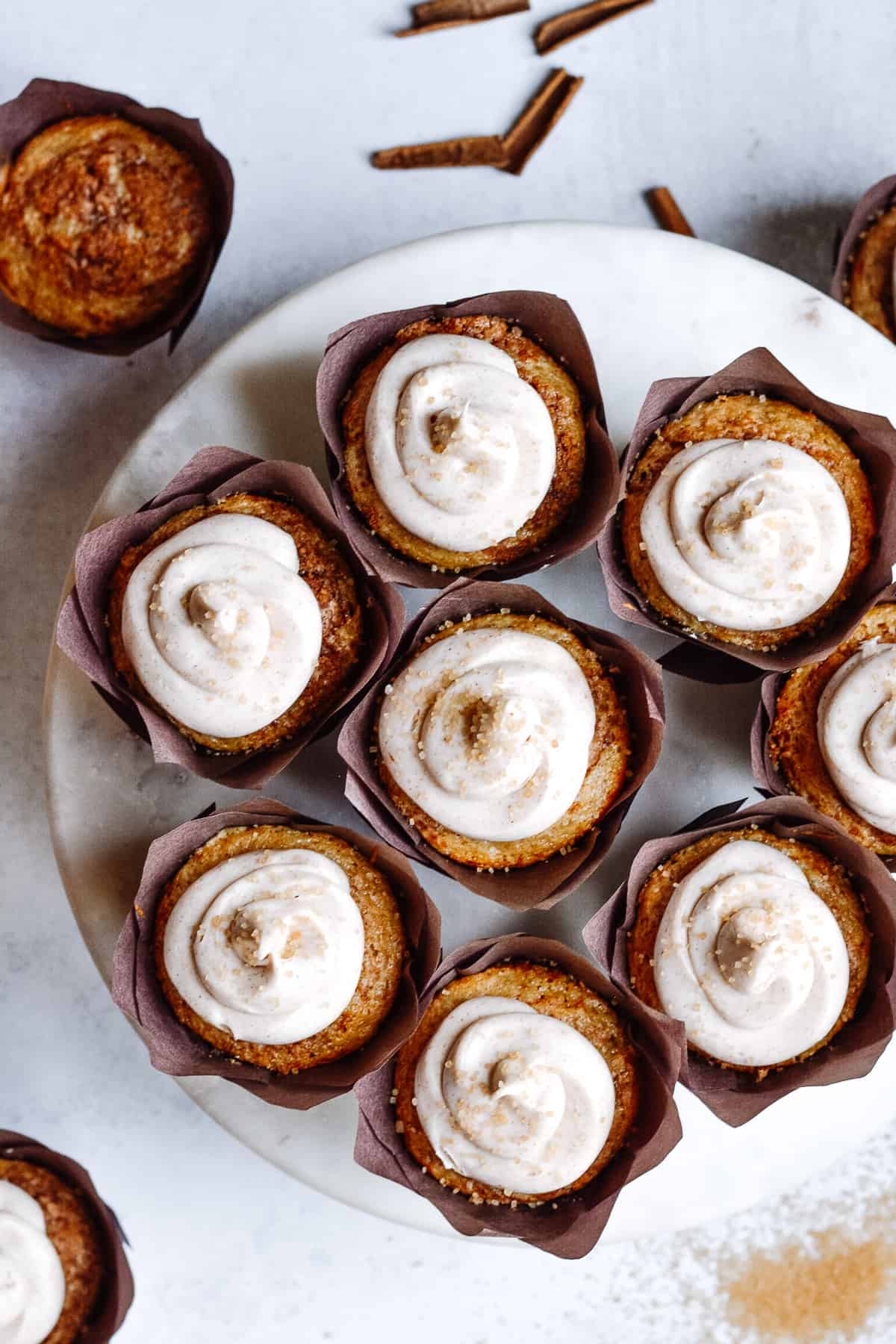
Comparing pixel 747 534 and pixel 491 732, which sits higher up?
pixel 747 534

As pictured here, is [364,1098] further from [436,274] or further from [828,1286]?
[436,274]

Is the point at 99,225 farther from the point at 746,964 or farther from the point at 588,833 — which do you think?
Answer: the point at 746,964

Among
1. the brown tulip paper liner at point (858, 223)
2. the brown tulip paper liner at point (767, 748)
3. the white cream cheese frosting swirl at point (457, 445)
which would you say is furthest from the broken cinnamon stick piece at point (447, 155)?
the brown tulip paper liner at point (767, 748)

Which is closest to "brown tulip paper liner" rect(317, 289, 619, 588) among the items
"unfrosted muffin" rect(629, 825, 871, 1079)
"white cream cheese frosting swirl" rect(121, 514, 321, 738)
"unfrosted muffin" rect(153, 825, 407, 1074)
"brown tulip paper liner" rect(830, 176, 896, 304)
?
"white cream cheese frosting swirl" rect(121, 514, 321, 738)

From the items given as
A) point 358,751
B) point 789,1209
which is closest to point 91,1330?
point 358,751

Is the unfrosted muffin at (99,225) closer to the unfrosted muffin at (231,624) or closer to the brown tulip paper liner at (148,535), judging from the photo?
the brown tulip paper liner at (148,535)

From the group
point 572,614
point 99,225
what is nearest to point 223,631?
point 572,614
